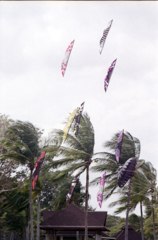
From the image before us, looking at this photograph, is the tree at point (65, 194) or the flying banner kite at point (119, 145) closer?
the flying banner kite at point (119, 145)

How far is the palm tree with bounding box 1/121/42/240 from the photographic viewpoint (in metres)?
20.3

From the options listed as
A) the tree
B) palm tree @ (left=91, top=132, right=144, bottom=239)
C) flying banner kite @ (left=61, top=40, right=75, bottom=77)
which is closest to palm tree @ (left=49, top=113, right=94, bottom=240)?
palm tree @ (left=91, top=132, right=144, bottom=239)

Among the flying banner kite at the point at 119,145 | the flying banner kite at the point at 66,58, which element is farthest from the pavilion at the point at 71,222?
the flying banner kite at the point at 66,58

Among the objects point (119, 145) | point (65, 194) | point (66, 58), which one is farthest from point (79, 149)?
point (65, 194)

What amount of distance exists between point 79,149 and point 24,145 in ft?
12.1

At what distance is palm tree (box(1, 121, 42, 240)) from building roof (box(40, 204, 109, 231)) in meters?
2.16

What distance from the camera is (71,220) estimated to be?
2264cm

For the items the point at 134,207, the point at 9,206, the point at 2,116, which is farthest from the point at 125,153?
the point at 9,206

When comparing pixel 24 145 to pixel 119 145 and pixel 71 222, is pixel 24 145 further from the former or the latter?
pixel 71 222

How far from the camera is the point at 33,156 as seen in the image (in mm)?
20672

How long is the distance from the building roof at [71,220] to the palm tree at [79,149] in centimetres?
413

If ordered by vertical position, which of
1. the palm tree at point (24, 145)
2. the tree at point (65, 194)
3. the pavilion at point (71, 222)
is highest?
the palm tree at point (24, 145)

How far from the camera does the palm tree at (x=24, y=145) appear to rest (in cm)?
2027

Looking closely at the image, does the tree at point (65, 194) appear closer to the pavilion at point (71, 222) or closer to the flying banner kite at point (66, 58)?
the pavilion at point (71, 222)
